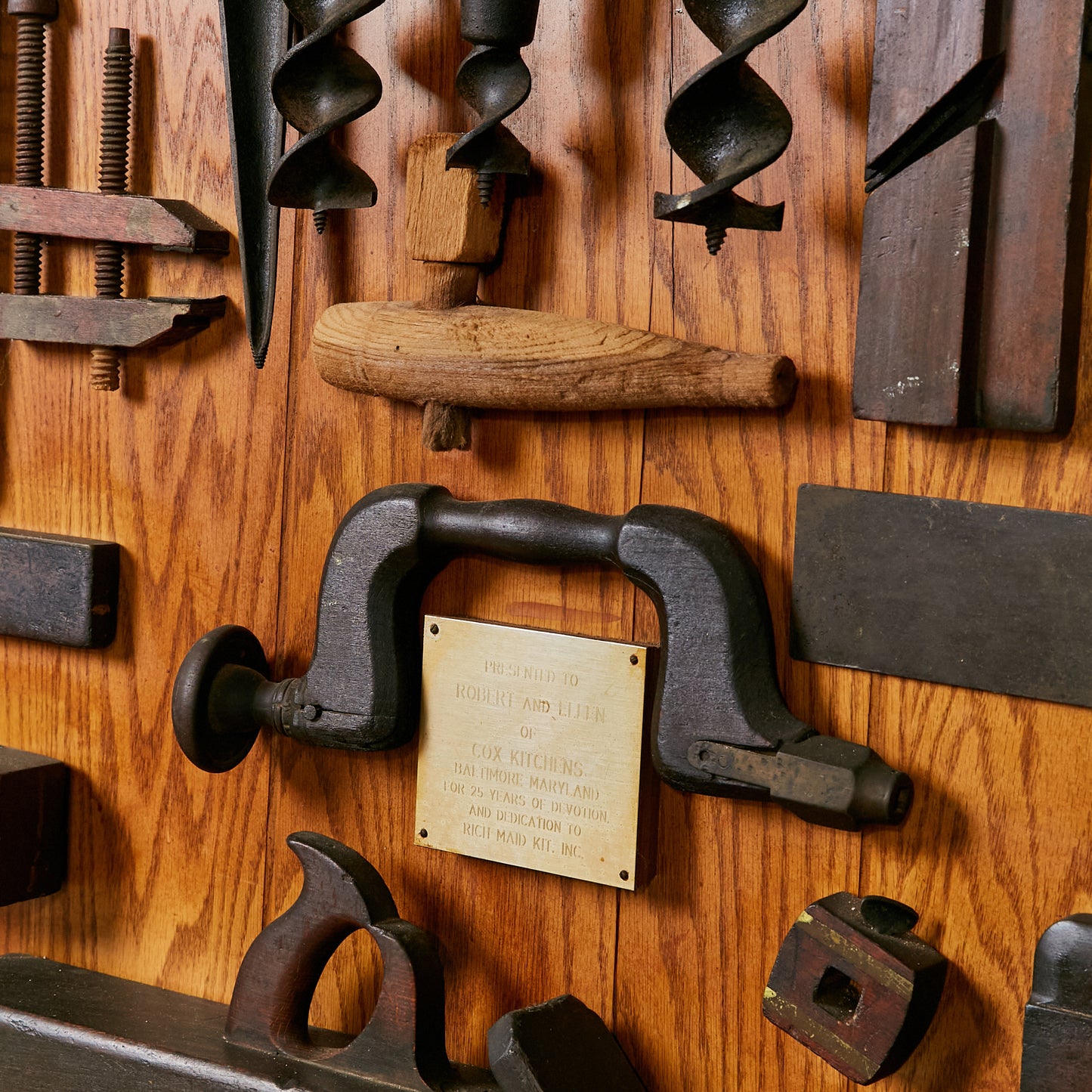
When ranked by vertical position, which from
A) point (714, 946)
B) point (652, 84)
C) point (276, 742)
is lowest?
point (714, 946)

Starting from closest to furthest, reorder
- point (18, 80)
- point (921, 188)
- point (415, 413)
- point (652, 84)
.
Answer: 1. point (921, 188)
2. point (652, 84)
3. point (415, 413)
4. point (18, 80)

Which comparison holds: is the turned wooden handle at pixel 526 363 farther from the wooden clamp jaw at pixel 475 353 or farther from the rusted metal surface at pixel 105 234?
the rusted metal surface at pixel 105 234

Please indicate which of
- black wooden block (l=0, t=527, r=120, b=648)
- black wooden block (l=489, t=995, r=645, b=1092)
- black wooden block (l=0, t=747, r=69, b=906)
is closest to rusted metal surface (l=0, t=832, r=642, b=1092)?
black wooden block (l=489, t=995, r=645, b=1092)

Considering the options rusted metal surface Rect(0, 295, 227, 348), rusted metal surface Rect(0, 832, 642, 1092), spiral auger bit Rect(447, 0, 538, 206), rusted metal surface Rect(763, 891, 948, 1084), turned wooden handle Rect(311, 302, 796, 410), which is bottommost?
rusted metal surface Rect(0, 832, 642, 1092)

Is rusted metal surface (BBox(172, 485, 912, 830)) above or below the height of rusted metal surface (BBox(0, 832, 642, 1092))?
above

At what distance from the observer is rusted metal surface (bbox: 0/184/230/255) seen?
3.94 ft

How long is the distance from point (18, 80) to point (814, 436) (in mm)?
830

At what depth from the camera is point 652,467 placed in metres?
1.08

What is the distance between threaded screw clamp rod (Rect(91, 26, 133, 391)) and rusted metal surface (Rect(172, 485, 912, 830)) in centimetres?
35

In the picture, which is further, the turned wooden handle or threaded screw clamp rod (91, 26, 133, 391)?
threaded screw clamp rod (91, 26, 133, 391)

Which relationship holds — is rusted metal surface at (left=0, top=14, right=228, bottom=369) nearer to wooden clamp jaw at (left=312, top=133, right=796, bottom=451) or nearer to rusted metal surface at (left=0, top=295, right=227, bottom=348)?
rusted metal surface at (left=0, top=295, right=227, bottom=348)

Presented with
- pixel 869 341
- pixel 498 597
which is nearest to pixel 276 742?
pixel 498 597

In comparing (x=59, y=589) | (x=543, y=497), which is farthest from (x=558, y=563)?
(x=59, y=589)

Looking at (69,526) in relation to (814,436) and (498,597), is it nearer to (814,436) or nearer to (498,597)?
(498,597)
